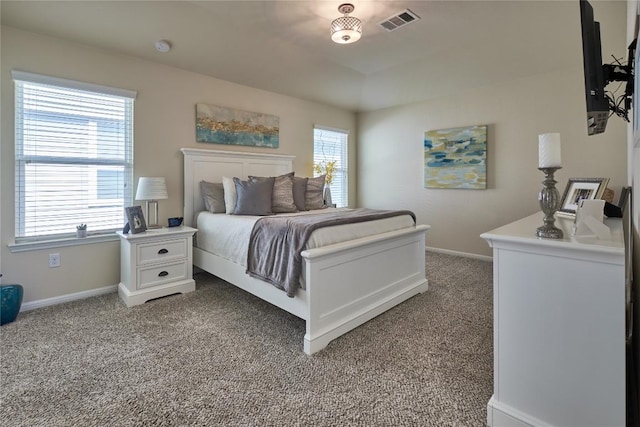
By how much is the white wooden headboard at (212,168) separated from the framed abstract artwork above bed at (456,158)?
2.39 m

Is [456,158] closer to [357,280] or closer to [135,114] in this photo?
[357,280]

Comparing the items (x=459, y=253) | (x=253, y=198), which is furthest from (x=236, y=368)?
(x=459, y=253)

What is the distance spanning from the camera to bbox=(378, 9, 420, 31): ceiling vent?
113 inches

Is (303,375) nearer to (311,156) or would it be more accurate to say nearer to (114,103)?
(114,103)

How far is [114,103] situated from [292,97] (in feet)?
7.70

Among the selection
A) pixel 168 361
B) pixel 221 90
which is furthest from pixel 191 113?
pixel 168 361

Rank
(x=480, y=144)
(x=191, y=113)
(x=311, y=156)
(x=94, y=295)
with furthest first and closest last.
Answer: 1. (x=311, y=156)
2. (x=480, y=144)
3. (x=191, y=113)
4. (x=94, y=295)

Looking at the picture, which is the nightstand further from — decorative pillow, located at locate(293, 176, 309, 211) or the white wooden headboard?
decorative pillow, located at locate(293, 176, 309, 211)

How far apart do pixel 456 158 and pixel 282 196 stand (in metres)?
2.68

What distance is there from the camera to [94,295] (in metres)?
2.99

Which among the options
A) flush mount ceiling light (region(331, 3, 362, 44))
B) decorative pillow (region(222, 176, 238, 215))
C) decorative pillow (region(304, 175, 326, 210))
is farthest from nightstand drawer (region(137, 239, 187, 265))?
flush mount ceiling light (region(331, 3, 362, 44))

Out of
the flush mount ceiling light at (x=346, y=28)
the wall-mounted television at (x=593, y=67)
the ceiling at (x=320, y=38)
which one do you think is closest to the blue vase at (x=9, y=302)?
the ceiling at (x=320, y=38)

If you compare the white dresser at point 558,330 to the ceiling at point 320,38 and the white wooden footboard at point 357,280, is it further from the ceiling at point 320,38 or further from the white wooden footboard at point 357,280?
the ceiling at point 320,38

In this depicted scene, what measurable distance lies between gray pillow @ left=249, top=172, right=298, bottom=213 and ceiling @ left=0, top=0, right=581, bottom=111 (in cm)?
146
